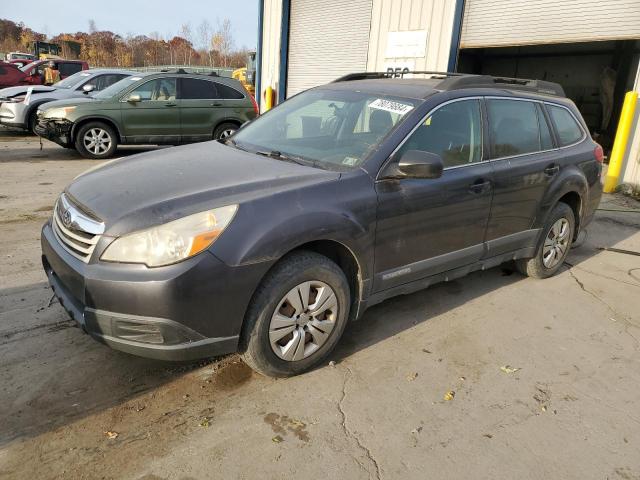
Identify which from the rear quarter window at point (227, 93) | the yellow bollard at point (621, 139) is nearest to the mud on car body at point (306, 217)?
the yellow bollard at point (621, 139)

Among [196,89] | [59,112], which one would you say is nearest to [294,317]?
[59,112]

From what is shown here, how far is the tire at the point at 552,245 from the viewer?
14.9 ft

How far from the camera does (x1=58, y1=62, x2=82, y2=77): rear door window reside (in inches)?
681

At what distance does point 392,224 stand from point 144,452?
6.17 ft

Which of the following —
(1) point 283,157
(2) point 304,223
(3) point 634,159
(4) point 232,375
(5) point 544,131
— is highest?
(5) point 544,131

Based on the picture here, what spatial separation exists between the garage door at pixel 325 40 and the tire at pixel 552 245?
24.4 feet

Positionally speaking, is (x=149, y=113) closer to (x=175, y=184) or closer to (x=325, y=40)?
(x=325, y=40)

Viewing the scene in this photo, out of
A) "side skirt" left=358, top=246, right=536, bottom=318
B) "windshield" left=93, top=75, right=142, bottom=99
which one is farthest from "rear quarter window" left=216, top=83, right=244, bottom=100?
"side skirt" left=358, top=246, right=536, bottom=318

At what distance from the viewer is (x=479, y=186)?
3646 mm

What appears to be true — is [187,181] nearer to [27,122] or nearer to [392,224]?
[392,224]

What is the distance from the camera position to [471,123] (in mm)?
3715

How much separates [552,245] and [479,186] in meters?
1.53

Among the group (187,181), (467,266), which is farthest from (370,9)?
(187,181)

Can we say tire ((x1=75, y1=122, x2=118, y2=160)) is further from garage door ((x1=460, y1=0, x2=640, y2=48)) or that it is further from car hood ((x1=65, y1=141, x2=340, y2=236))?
garage door ((x1=460, y1=0, x2=640, y2=48))
